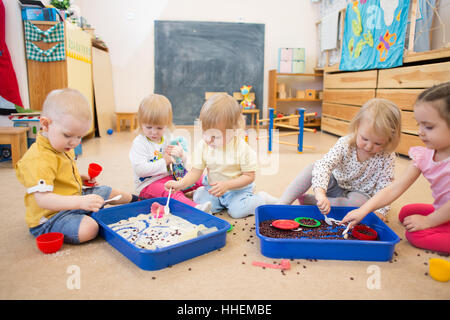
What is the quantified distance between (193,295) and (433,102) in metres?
0.92

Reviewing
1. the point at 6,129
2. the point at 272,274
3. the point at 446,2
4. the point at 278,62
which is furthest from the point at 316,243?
the point at 278,62

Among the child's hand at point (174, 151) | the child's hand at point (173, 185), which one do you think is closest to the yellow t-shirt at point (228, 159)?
the child's hand at point (173, 185)

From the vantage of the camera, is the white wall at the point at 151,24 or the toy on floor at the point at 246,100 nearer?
the toy on floor at the point at 246,100

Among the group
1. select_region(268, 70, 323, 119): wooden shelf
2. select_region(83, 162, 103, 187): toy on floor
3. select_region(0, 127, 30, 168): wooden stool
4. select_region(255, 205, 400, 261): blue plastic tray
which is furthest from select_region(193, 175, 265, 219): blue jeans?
select_region(268, 70, 323, 119): wooden shelf

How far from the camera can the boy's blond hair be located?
110 cm

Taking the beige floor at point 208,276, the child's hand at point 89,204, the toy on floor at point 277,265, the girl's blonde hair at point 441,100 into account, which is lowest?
the beige floor at point 208,276

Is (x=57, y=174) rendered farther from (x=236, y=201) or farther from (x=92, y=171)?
(x=236, y=201)

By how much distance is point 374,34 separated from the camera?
10.4 feet

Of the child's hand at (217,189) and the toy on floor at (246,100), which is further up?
the toy on floor at (246,100)

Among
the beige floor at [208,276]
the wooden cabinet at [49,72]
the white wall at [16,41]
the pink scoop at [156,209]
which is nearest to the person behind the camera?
the beige floor at [208,276]

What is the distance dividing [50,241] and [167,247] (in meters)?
0.40

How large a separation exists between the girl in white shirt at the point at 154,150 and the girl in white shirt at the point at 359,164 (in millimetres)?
505

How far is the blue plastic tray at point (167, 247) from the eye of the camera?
3.22ft

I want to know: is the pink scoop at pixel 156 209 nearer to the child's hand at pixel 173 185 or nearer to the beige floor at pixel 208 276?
the child's hand at pixel 173 185
